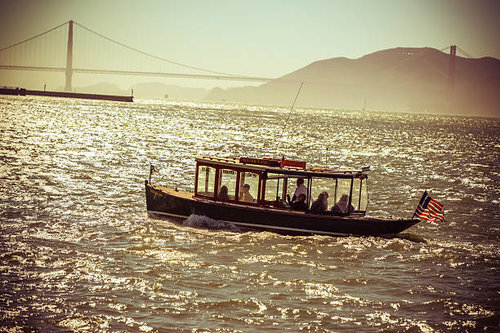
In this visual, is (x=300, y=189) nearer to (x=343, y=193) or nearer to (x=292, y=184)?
(x=292, y=184)

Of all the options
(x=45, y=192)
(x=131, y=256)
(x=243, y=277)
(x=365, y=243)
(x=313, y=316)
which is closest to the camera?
(x=313, y=316)

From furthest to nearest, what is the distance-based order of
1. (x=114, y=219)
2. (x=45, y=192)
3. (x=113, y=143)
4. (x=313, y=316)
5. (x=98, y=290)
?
1. (x=113, y=143)
2. (x=45, y=192)
3. (x=114, y=219)
4. (x=98, y=290)
5. (x=313, y=316)

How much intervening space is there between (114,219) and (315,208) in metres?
6.16

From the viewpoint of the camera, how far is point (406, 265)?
1541 centimetres

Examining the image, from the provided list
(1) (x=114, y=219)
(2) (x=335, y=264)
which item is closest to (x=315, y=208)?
(2) (x=335, y=264)

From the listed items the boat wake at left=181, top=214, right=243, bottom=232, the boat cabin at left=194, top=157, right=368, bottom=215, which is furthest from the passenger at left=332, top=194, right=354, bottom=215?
the boat wake at left=181, top=214, right=243, bottom=232

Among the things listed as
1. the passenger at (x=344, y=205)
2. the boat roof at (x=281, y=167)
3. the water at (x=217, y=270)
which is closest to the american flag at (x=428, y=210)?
the water at (x=217, y=270)

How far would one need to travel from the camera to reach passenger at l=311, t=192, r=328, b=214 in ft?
58.5

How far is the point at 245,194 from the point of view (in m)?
18.5

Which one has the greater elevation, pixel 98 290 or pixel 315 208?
pixel 315 208

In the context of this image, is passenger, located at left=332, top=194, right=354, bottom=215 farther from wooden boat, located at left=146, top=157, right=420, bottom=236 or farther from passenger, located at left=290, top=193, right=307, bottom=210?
passenger, located at left=290, top=193, right=307, bottom=210

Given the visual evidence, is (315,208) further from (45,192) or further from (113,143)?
(113,143)

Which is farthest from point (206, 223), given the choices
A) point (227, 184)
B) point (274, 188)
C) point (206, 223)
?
point (274, 188)

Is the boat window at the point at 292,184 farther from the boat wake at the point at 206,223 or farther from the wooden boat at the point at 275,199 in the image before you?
the boat wake at the point at 206,223
